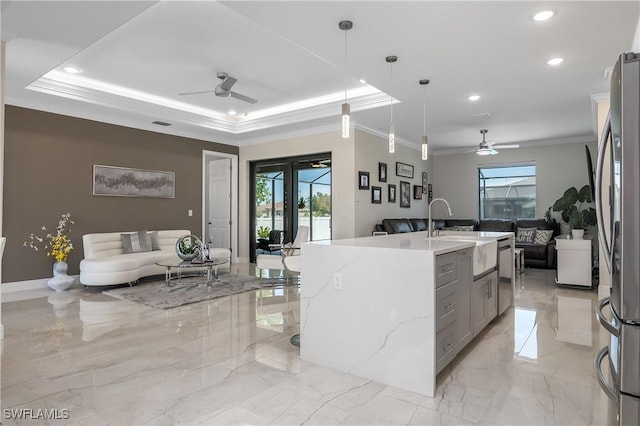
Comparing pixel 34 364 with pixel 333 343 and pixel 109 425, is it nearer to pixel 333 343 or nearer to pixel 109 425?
pixel 109 425

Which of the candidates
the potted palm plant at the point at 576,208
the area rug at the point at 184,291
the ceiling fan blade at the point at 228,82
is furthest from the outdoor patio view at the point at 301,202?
the potted palm plant at the point at 576,208

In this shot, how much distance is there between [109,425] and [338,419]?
46.2 inches

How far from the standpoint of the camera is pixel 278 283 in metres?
5.66

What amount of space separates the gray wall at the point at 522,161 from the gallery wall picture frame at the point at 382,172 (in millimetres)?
2897

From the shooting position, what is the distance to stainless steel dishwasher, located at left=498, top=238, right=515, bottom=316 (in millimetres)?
3641

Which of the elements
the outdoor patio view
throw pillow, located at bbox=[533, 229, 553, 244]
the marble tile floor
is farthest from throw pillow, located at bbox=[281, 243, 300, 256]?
throw pillow, located at bbox=[533, 229, 553, 244]

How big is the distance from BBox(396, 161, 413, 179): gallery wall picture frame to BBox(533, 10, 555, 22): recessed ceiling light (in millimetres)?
4845

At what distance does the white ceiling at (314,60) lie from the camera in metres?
2.98

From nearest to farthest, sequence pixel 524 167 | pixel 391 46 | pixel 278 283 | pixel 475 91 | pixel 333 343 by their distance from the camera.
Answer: pixel 333 343, pixel 391 46, pixel 475 91, pixel 278 283, pixel 524 167

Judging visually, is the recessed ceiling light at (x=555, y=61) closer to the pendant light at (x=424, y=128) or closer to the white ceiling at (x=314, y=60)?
the white ceiling at (x=314, y=60)

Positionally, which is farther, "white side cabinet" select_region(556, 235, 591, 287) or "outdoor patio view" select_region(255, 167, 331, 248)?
"outdoor patio view" select_region(255, 167, 331, 248)

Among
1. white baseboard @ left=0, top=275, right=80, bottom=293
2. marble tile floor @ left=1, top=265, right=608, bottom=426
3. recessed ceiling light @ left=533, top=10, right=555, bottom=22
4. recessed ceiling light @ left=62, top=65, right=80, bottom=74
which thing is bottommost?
marble tile floor @ left=1, top=265, right=608, bottom=426

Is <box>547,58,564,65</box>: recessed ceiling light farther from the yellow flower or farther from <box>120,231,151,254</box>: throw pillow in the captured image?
the yellow flower

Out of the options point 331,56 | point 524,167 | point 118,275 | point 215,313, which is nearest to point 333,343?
point 215,313
